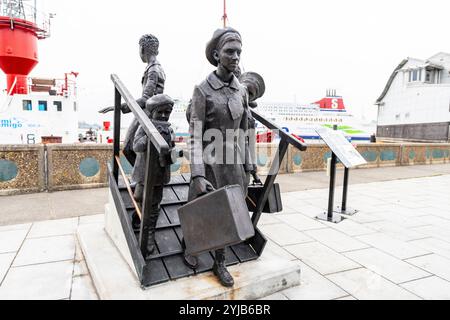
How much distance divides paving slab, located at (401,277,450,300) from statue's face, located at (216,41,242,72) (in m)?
2.62

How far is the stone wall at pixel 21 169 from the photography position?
620cm

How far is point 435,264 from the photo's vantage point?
3.35m

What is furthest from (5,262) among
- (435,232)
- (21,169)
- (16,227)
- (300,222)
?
(435,232)

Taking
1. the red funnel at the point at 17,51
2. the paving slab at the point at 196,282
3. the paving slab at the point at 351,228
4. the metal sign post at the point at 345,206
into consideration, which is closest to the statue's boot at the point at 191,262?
the paving slab at the point at 196,282

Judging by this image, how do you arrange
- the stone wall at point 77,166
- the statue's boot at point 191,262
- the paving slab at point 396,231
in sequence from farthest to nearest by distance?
1. the stone wall at point 77,166
2. the paving slab at point 396,231
3. the statue's boot at point 191,262

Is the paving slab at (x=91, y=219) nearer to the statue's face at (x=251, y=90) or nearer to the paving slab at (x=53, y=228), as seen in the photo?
the paving slab at (x=53, y=228)

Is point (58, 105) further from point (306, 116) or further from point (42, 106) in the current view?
point (306, 116)

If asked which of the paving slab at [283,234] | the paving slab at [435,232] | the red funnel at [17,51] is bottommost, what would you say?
the paving slab at [283,234]

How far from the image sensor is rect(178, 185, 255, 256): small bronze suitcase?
1.94m

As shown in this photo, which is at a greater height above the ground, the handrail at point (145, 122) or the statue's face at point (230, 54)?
the statue's face at point (230, 54)

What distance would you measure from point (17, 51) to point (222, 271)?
71.0ft

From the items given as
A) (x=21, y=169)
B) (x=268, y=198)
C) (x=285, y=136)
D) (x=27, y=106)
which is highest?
(x=27, y=106)

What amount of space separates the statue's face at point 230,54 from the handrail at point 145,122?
0.77 m

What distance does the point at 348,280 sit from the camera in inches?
115
